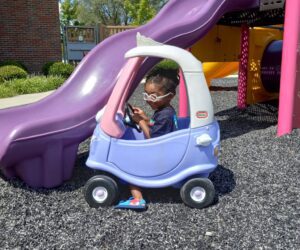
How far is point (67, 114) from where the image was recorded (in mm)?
3170

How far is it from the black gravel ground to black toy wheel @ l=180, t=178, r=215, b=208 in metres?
0.06

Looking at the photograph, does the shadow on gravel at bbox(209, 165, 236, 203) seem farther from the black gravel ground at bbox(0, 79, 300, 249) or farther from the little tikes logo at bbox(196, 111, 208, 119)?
the little tikes logo at bbox(196, 111, 208, 119)

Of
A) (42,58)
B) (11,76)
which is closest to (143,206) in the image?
(11,76)

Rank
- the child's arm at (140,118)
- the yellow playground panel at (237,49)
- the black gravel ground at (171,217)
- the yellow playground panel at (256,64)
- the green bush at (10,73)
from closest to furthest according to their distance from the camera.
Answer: the black gravel ground at (171,217)
the child's arm at (140,118)
the yellow playground panel at (237,49)
the yellow playground panel at (256,64)
the green bush at (10,73)

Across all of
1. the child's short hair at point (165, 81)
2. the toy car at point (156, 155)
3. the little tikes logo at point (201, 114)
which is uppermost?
the child's short hair at point (165, 81)

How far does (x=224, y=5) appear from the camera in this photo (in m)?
4.46

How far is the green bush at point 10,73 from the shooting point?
1077cm

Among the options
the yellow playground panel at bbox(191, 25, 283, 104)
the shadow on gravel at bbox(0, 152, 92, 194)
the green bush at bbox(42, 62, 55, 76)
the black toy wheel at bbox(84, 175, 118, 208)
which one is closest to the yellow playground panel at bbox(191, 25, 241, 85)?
the yellow playground panel at bbox(191, 25, 283, 104)

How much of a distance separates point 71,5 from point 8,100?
4031cm

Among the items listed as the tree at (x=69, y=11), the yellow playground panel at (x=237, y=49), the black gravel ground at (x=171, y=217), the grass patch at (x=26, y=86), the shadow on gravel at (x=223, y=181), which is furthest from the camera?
the tree at (x=69, y=11)

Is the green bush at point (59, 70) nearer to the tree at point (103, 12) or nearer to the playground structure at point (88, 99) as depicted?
the playground structure at point (88, 99)

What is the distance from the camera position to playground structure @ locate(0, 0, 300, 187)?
2965mm

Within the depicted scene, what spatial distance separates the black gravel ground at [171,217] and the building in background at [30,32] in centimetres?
1015

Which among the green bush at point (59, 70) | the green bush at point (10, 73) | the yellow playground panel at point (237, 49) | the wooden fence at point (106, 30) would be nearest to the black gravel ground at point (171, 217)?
the yellow playground panel at point (237, 49)
